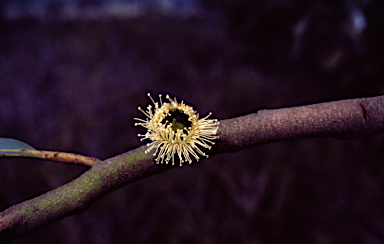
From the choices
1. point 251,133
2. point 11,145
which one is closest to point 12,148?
point 11,145

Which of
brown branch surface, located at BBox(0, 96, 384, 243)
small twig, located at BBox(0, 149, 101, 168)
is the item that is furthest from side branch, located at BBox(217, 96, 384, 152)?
small twig, located at BBox(0, 149, 101, 168)

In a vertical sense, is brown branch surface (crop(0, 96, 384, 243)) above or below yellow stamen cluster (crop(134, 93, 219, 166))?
below

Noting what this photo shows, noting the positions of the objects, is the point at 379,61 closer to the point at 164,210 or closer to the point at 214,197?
the point at 214,197

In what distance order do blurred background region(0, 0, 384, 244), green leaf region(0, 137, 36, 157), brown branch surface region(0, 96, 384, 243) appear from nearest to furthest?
brown branch surface region(0, 96, 384, 243) < green leaf region(0, 137, 36, 157) < blurred background region(0, 0, 384, 244)

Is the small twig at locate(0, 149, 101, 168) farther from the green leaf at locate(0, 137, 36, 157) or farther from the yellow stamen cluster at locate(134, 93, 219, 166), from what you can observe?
the yellow stamen cluster at locate(134, 93, 219, 166)

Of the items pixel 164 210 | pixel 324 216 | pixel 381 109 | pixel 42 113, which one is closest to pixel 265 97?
pixel 381 109

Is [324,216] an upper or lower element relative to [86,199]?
lower
